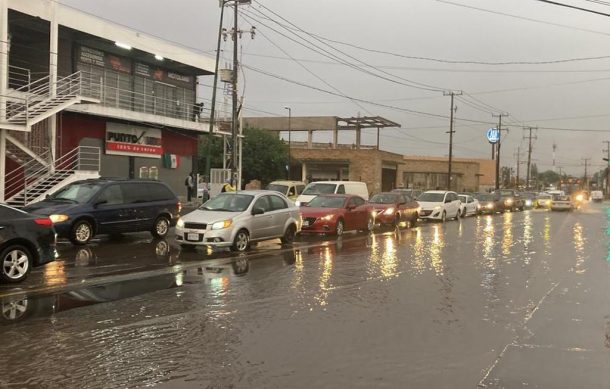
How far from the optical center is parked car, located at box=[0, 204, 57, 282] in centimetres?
921

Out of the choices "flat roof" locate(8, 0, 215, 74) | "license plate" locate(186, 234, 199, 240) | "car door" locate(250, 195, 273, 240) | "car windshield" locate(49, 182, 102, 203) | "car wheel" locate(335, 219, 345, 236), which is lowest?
"car wheel" locate(335, 219, 345, 236)

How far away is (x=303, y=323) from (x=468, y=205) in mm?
31834

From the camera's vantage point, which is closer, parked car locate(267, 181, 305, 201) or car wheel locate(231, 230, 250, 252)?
car wheel locate(231, 230, 250, 252)

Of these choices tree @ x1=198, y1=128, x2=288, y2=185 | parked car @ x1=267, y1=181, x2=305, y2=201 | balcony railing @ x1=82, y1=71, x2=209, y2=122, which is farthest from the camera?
tree @ x1=198, y1=128, x2=288, y2=185

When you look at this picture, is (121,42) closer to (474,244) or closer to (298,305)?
(474,244)

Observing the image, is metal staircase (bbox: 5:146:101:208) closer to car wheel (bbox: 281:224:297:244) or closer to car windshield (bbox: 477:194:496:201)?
car wheel (bbox: 281:224:297:244)

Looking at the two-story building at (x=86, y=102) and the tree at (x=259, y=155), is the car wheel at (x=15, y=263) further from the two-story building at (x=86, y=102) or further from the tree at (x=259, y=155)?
the tree at (x=259, y=155)

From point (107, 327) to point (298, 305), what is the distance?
2733 mm

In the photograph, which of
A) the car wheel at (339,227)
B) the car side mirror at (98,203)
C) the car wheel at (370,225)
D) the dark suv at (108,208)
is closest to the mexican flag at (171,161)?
the car wheel at (370,225)

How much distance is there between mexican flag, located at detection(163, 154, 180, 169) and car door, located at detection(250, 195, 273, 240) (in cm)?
1914

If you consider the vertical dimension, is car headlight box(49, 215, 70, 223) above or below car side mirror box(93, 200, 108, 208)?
below

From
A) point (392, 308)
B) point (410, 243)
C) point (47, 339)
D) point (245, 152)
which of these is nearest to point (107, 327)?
point (47, 339)

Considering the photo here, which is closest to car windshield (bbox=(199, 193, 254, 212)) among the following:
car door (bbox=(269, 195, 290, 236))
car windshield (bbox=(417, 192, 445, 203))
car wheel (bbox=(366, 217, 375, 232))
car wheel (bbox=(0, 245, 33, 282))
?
car door (bbox=(269, 195, 290, 236))

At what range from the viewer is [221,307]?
8.04m
